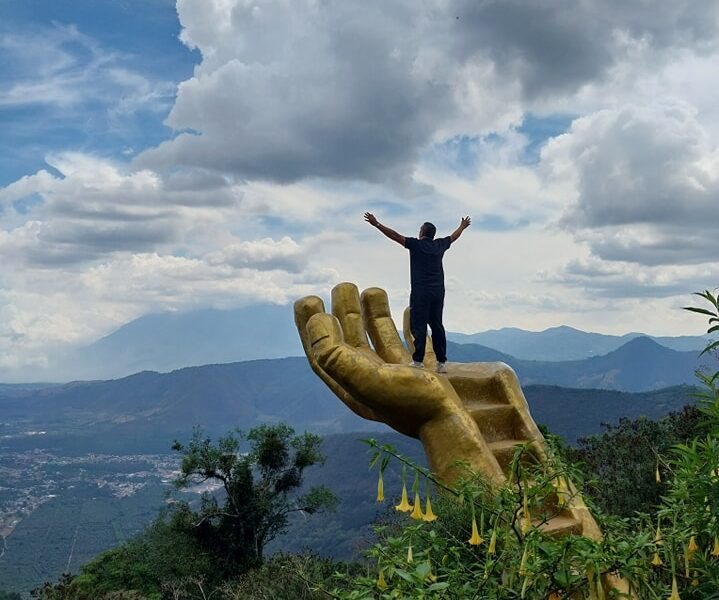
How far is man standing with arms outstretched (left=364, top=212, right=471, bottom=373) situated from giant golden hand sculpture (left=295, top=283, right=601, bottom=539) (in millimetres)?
711

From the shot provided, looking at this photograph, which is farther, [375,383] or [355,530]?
[355,530]

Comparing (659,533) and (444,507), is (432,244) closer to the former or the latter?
(444,507)

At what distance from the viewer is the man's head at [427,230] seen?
9.54m

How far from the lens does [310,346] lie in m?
10.1

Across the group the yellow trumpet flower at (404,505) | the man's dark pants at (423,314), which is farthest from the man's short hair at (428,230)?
the yellow trumpet flower at (404,505)

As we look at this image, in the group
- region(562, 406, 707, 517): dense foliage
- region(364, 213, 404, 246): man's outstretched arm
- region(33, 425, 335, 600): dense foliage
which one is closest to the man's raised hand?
region(364, 213, 404, 246): man's outstretched arm

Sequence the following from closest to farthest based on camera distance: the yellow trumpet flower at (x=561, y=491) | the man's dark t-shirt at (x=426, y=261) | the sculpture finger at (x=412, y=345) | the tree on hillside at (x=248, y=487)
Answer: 1. the yellow trumpet flower at (x=561, y=491)
2. the man's dark t-shirt at (x=426, y=261)
3. the sculpture finger at (x=412, y=345)
4. the tree on hillside at (x=248, y=487)

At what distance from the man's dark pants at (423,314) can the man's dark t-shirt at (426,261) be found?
0.34ft

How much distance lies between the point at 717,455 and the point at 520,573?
126cm

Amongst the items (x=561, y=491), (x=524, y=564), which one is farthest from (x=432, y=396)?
(x=524, y=564)

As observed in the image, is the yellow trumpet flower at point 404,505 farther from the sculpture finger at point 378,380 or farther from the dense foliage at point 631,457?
the dense foliage at point 631,457

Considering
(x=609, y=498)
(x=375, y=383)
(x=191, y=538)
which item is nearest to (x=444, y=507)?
(x=375, y=383)

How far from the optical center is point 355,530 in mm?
100312

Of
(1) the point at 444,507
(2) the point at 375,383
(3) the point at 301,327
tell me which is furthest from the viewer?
(3) the point at 301,327
